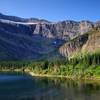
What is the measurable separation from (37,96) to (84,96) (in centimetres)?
1822

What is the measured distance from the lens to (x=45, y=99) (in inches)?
4397

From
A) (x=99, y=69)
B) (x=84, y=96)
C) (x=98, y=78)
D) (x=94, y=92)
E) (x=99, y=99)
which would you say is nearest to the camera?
(x=99, y=99)

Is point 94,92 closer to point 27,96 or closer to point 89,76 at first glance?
point 27,96

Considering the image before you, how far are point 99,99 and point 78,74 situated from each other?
90456mm

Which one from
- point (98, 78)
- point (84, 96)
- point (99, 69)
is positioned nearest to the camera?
point (84, 96)

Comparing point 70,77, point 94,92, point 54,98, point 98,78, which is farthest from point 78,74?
point 54,98

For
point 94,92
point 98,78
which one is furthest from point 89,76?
point 94,92

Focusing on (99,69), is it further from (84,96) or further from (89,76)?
(84,96)

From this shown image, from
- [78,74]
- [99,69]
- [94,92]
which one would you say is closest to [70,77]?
[78,74]

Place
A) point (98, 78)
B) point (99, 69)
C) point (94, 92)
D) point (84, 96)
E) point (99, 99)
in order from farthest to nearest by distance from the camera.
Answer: point (99, 69)
point (98, 78)
point (94, 92)
point (84, 96)
point (99, 99)

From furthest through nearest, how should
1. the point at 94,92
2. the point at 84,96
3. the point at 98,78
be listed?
the point at 98,78, the point at 94,92, the point at 84,96

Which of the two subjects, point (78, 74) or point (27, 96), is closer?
point (27, 96)

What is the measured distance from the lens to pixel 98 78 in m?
177

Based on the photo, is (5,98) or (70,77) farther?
(70,77)
